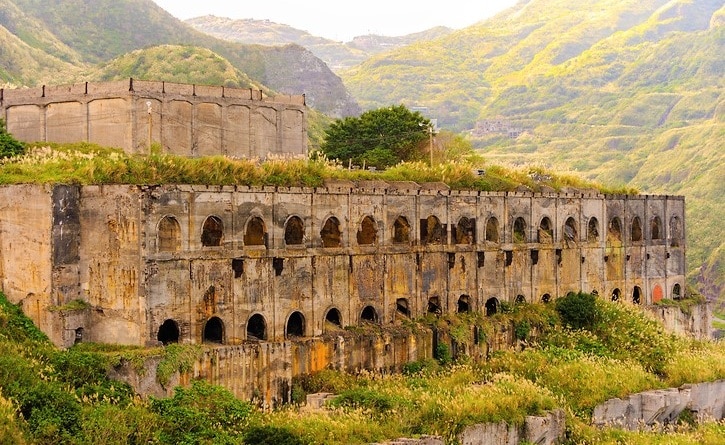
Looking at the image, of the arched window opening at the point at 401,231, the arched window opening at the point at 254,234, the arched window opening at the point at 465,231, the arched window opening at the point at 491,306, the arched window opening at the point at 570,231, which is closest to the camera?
the arched window opening at the point at 254,234

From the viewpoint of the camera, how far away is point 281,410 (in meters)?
24.9

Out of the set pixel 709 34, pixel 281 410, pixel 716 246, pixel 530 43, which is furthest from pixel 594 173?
pixel 281 410

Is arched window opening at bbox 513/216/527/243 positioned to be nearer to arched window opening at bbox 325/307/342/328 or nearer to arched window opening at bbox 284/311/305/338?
arched window opening at bbox 325/307/342/328

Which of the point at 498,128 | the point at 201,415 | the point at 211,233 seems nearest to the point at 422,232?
the point at 211,233

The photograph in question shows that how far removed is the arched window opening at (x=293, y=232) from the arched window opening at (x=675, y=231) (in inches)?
894

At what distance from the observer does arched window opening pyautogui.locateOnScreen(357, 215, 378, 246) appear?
3042cm

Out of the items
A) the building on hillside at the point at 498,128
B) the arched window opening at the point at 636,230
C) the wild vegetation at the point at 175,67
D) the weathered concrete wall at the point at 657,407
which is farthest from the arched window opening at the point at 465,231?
the building on hillside at the point at 498,128

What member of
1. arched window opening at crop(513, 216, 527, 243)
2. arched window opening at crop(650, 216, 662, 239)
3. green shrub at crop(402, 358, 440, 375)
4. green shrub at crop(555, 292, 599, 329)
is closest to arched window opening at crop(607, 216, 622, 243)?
arched window opening at crop(650, 216, 662, 239)

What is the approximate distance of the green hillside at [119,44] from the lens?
335ft

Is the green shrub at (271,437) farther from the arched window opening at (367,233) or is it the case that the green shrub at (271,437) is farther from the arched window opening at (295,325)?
the arched window opening at (367,233)

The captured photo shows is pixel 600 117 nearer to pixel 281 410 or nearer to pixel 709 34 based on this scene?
pixel 709 34

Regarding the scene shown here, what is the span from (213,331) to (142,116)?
12.0 m

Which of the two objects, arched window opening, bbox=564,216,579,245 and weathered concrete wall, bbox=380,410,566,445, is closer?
weathered concrete wall, bbox=380,410,566,445

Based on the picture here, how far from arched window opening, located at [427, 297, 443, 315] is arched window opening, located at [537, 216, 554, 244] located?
6.54m
